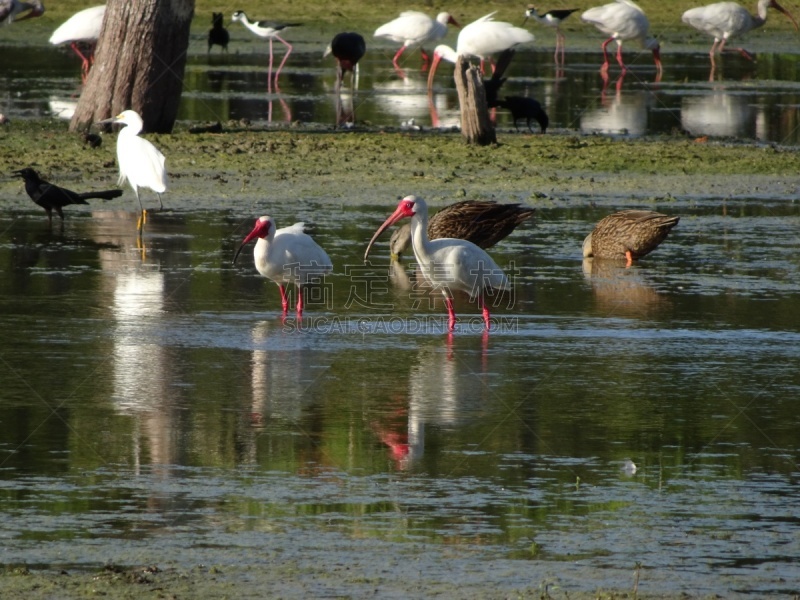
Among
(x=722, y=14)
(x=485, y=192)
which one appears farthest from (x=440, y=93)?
(x=485, y=192)

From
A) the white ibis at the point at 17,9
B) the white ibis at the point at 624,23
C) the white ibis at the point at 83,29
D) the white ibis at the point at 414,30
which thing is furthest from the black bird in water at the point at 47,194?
the white ibis at the point at 17,9

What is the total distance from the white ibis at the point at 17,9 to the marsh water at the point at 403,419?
2173cm

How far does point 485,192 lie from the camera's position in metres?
15.0

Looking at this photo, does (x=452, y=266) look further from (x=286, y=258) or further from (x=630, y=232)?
(x=630, y=232)

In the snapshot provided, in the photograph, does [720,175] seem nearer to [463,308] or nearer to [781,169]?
[781,169]

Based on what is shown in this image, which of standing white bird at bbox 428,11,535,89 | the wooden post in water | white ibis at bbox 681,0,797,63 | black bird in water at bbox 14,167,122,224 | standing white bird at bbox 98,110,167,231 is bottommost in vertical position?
black bird in water at bbox 14,167,122,224

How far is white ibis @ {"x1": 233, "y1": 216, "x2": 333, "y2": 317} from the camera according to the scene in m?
9.89

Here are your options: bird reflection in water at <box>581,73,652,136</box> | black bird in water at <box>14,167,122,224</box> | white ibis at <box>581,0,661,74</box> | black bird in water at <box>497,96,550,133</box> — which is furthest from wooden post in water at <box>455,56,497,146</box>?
white ibis at <box>581,0,661,74</box>

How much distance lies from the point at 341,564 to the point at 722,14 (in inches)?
1206

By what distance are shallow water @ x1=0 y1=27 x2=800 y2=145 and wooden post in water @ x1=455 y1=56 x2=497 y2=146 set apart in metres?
2.41

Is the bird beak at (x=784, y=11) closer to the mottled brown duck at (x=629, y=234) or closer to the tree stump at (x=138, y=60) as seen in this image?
the tree stump at (x=138, y=60)

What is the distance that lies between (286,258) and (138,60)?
9.58 metres

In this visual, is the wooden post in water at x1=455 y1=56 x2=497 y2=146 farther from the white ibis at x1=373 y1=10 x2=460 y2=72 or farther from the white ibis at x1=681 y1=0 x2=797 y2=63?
the white ibis at x1=681 y1=0 x2=797 y2=63

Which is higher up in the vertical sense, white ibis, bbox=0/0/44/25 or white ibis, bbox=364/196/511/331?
white ibis, bbox=0/0/44/25
